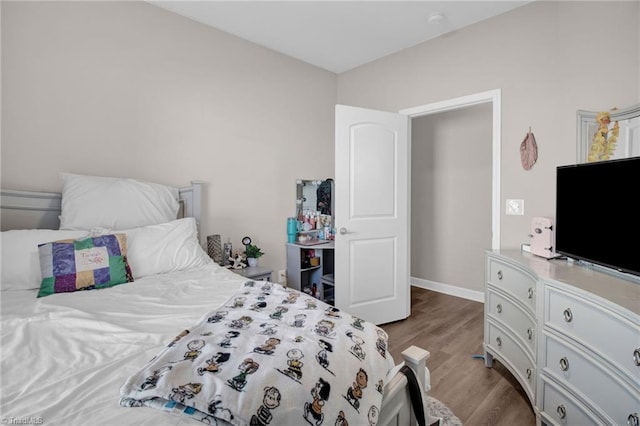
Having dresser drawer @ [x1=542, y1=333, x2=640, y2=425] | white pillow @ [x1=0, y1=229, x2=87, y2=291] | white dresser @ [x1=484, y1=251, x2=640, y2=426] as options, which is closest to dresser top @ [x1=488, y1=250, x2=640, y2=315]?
white dresser @ [x1=484, y1=251, x2=640, y2=426]

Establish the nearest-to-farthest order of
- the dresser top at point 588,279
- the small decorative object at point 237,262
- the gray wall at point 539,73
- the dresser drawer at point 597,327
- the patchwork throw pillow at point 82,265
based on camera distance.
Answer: the dresser drawer at point 597,327, the dresser top at point 588,279, the patchwork throw pillow at point 82,265, the gray wall at point 539,73, the small decorative object at point 237,262

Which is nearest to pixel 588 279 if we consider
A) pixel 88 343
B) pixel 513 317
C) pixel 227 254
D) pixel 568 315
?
pixel 568 315

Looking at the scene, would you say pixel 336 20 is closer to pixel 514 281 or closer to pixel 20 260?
pixel 514 281

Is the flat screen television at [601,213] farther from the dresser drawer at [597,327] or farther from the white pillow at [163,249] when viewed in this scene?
the white pillow at [163,249]

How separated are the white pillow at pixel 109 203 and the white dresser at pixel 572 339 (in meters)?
2.38

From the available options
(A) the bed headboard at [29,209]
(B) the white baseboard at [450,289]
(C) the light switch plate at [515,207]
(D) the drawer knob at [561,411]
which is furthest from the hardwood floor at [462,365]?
(A) the bed headboard at [29,209]

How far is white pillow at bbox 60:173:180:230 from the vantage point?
196 cm

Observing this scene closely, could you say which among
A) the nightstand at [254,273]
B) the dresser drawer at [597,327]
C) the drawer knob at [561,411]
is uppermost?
the dresser drawer at [597,327]

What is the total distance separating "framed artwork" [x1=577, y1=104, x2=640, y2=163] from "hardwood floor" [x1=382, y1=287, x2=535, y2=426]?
1.54 m

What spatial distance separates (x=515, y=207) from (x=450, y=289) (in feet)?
5.71

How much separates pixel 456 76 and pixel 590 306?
2.24m

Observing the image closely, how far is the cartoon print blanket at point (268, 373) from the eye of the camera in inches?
27.8

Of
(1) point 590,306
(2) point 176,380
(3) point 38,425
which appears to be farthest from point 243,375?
(1) point 590,306

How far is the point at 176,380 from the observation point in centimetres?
75
